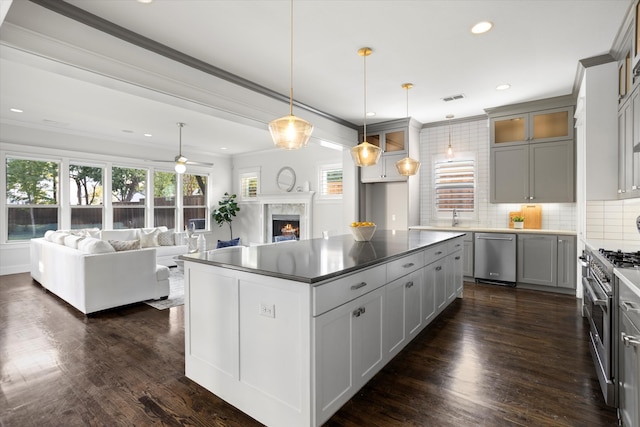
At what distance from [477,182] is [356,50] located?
11.9 feet

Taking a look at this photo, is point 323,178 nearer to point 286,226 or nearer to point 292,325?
point 286,226

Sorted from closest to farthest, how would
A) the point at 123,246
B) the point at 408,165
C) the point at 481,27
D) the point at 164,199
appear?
the point at 481,27, the point at 408,165, the point at 123,246, the point at 164,199

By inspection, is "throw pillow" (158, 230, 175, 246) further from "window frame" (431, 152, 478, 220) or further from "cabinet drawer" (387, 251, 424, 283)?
"cabinet drawer" (387, 251, 424, 283)

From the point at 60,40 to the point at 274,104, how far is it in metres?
2.38

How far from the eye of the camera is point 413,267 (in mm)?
2834

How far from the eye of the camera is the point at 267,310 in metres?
1.85

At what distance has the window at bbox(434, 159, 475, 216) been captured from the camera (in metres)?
5.84

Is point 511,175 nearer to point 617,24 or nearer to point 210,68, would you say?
point 617,24

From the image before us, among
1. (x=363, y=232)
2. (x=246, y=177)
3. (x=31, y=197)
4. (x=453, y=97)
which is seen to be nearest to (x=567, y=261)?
(x=453, y=97)

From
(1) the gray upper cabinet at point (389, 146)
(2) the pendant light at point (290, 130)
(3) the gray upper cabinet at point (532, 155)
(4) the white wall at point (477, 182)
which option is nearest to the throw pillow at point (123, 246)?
(2) the pendant light at point (290, 130)

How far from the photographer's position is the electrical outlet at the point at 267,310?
5.99 ft

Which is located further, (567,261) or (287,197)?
(287,197)

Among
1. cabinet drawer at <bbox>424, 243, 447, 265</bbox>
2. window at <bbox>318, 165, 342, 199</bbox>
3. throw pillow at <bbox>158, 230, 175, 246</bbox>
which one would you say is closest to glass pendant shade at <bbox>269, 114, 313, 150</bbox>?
cabinet drawer at <bbox>424, 243, 447, 265</bbox>

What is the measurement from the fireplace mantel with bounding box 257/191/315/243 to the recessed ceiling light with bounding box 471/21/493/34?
198 inches
